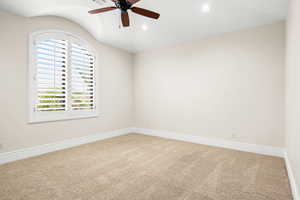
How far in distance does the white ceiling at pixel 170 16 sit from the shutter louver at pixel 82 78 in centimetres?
66

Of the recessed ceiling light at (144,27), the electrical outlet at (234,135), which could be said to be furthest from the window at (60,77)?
the electrical outlet at (234,135)

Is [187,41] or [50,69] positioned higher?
[187,41]

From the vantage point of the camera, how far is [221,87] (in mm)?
3812

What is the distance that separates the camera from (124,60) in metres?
5.29

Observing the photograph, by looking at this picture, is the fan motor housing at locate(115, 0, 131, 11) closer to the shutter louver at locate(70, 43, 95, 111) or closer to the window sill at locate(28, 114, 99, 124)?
the shutter louver at locate(70, 43, 95, 111)

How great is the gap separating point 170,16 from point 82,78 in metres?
2.67

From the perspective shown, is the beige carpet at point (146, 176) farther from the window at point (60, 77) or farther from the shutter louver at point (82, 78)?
the shutter louver at point (82, 78)

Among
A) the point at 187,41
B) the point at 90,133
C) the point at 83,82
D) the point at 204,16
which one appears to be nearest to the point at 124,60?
the point at 83,82

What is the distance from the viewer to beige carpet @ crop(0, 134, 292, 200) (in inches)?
73.5

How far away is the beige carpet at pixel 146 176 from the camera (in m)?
1.87

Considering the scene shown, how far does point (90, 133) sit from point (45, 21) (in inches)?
114

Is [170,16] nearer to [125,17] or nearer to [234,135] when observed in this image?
[125,17]

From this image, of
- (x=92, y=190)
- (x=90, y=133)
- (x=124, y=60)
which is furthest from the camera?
(x=124, y=60)

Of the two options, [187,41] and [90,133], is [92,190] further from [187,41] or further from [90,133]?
[187,41]
